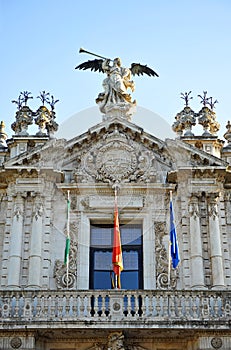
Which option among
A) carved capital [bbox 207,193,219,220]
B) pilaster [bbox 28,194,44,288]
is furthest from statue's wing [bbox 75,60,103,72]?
Result: carved capital [bbox 207,193,219,220]

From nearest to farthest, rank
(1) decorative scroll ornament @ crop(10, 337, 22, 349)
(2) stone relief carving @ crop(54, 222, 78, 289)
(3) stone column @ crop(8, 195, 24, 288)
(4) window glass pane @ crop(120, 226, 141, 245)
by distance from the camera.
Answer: (1) decorative scroll ornament @ crop(10, 337, 22, 349) → (3) stone column @ crop(8, 195, 24, 288) → (2) stone relief carving @ crop(54, 222, 78, 289) → (4) window glass pane @ crop(120, 226, 141, 245)

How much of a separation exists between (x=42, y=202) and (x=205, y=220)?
15.5 ft

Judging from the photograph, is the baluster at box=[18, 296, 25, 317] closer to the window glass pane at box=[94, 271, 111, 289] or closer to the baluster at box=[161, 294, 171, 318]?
the window glass pane at box=[94, 271, 111, 289]

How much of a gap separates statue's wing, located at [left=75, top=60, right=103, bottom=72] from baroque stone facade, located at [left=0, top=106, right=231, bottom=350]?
240cm

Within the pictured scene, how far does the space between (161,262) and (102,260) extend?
176 cm

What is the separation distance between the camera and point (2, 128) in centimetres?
2023

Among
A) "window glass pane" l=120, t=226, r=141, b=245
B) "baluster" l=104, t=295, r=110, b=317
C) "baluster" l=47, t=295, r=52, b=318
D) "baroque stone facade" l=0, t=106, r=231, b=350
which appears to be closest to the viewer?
"baroque stone facade" l=0, t=106, r=231, b=350

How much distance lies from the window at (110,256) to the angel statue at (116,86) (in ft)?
13.0

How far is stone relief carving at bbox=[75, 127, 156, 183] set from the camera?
18453 millimetres

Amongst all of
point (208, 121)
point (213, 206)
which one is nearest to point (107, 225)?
point (213, 206)

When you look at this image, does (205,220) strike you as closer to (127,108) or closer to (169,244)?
(169,244)

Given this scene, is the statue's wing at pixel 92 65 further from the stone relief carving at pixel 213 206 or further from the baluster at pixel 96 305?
the baluster at pixel 96 305

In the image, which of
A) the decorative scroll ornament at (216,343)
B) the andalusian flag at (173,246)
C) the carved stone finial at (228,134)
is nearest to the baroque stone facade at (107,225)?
the decorative scroll ornament at (216,343)

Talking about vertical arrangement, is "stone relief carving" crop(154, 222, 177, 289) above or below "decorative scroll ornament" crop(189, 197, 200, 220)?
below
